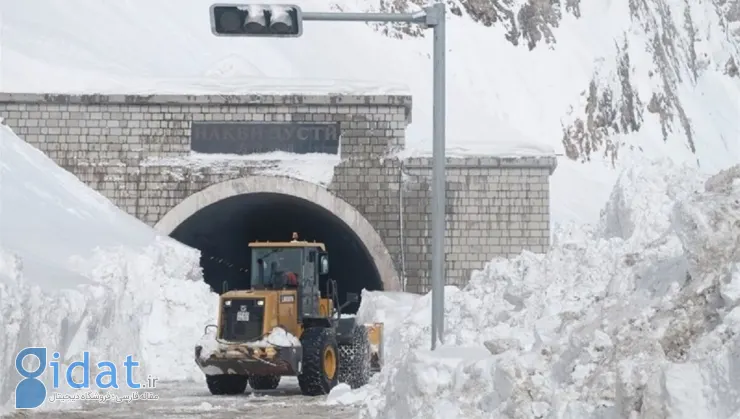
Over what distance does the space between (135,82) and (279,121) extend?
14.1ft

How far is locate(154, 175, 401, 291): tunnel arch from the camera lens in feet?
87.1

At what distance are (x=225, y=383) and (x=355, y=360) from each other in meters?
1.97

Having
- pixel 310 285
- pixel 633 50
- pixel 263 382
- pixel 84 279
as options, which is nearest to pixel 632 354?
pixel 310 285

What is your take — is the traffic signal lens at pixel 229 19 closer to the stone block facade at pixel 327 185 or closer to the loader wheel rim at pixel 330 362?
the loader wheel rim at pixel 330 362

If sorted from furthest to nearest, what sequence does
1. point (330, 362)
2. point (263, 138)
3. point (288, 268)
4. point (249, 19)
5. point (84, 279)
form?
point (263, 138) < point (84, 279) < point (288, 268) < point (330, 362) < point (249, 19)

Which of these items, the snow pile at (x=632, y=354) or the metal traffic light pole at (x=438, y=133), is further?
the metal traffic light pole at (x=438, y=133)

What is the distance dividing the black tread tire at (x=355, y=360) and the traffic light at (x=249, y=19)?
20.8 feet

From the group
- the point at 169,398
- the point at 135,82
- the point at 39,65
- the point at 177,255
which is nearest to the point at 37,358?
the point at 169,398

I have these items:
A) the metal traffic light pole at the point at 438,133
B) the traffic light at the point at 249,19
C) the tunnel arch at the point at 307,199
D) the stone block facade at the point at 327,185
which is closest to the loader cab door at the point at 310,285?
the metal traffic light pole at the point at 438,133

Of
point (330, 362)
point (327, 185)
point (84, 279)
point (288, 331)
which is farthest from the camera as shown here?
point (327, 185)

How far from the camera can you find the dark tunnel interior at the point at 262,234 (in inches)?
1094

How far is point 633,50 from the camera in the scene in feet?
179

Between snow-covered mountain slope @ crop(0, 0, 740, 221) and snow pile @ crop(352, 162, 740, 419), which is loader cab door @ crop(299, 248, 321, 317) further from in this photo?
snow-covered mountain slope @ crop(0, 0, 740, 221)

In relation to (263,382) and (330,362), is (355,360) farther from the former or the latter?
(263,382)
